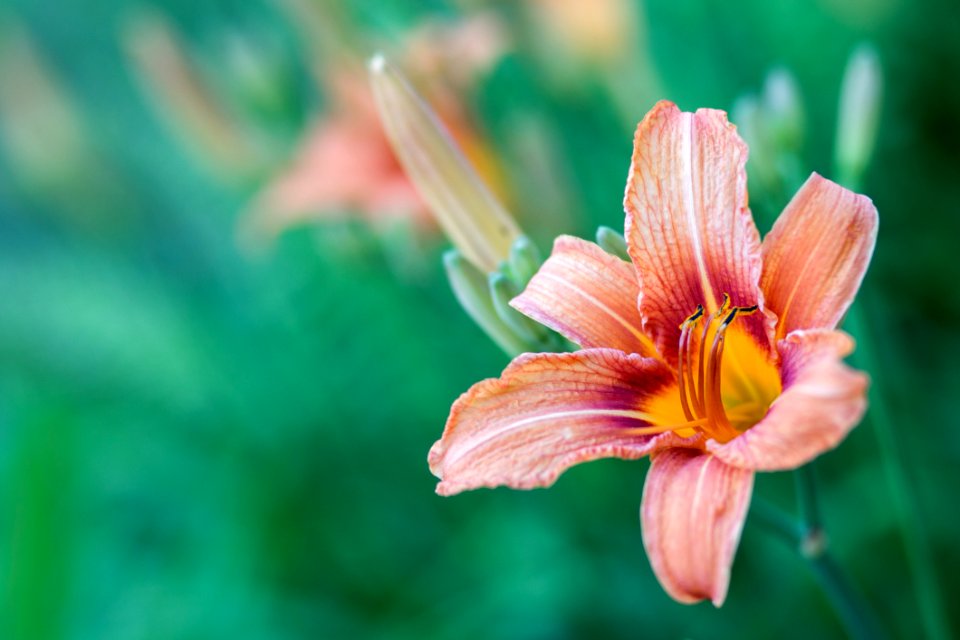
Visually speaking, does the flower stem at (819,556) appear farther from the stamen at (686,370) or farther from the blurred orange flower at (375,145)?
the blurred orange flower at (375,145)

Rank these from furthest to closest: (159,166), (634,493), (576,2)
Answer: (159,166)
(634,493)
(576,2)

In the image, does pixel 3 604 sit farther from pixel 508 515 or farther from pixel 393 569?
pixel 508 515

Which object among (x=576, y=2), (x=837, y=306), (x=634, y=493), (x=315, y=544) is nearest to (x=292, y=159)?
(x=576, y=2)

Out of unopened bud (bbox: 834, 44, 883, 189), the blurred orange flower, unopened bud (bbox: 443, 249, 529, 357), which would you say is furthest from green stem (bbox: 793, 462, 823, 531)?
the blurred orange flower

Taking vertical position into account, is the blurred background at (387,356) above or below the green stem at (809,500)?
above

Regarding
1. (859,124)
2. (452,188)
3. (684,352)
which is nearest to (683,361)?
(684,352)

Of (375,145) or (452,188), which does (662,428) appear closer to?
(452,188)

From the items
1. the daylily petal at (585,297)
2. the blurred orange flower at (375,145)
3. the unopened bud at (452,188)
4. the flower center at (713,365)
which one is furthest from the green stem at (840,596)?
the blurred orange flower at (375,145)
